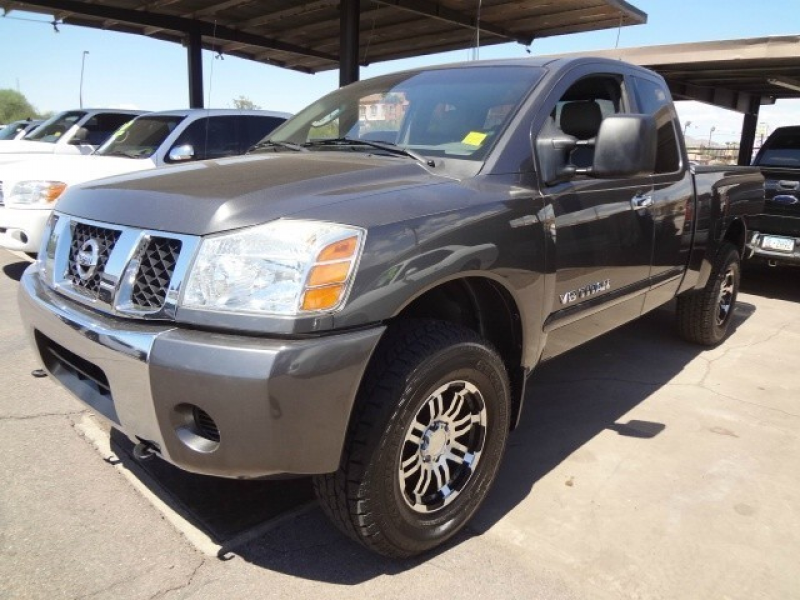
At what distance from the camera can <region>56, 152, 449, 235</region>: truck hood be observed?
2.00 meters

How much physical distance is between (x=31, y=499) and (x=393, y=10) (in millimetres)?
10656

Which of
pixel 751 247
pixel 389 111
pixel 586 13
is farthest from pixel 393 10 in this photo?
pixel 389 111

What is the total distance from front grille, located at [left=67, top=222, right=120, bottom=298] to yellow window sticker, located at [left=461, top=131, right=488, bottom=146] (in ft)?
4.73

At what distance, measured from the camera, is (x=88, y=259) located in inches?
91.7

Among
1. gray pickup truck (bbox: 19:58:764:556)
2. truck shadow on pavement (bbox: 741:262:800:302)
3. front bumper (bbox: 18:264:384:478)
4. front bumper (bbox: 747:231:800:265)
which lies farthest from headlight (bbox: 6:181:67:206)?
truck shadow on pavement (bbox: 741:262:800:302)

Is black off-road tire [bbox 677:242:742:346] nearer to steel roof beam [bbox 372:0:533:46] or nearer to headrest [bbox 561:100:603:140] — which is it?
headrest [bbox 561:100:603:140]

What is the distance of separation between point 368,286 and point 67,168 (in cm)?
556

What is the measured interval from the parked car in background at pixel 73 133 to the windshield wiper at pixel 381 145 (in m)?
6.69

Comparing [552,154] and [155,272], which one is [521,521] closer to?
[552,154]

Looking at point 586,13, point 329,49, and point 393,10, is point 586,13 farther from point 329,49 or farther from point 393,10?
point 329,49

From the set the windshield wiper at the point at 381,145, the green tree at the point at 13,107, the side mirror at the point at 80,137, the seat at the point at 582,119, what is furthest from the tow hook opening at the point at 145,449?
the green tree at the point at 13,107

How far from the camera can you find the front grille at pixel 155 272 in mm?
2012

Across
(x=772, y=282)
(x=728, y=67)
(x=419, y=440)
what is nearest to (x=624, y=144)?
(x=419, y=440)

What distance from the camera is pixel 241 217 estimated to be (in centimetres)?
197
